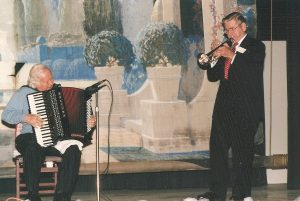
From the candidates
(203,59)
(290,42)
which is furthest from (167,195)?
(290,42)

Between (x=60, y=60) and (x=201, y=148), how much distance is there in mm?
1504

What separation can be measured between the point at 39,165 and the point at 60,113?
1.41 feet

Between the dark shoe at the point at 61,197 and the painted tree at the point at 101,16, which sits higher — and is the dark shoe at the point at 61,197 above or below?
below

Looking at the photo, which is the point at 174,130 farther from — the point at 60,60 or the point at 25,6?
the point at 25,6

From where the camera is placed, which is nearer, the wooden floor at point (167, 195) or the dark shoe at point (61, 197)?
the dark shoe at point (61, 197)

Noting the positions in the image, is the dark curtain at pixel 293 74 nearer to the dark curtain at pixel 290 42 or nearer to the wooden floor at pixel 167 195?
the dark curtain at pixel 290 42

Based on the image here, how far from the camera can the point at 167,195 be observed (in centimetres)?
602

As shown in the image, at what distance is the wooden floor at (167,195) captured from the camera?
5.77 metres

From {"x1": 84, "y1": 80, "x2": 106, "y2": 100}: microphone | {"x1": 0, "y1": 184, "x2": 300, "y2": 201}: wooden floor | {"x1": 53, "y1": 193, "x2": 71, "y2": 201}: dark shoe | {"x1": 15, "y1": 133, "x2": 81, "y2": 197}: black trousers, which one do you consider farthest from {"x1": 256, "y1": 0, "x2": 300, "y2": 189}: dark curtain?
{"x1": 53, "y1": 193, "x2": 71, "y2": 201}: dark shoe

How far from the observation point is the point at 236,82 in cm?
518

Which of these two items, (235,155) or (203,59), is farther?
(235,155)

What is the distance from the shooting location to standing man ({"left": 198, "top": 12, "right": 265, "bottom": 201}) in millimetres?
5172

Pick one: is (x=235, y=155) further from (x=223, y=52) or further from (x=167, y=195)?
(x=167, y=195)

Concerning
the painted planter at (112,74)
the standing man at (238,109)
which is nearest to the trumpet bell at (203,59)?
the standing man at (238,109)
